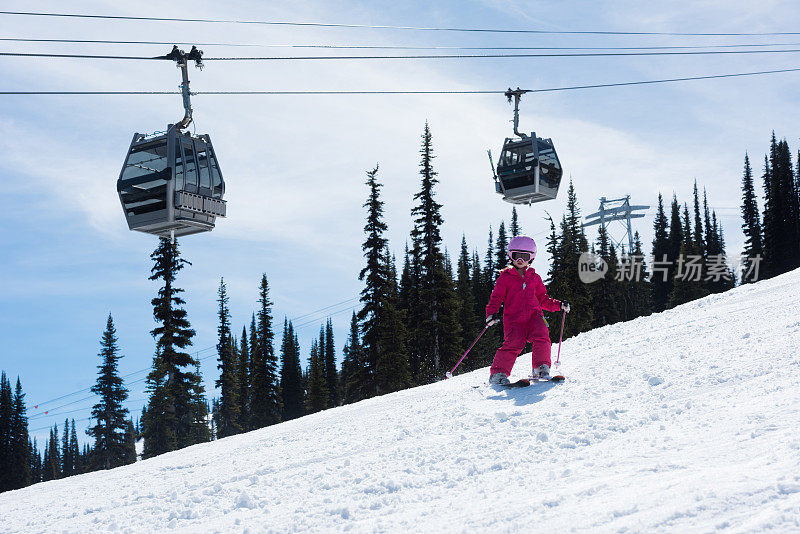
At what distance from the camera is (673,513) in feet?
16.9

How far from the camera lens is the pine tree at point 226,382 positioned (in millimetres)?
68875

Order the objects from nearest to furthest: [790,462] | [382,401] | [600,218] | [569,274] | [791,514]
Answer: [791,514]
[790,462]
[382,401]
[569,274]
[600,218]

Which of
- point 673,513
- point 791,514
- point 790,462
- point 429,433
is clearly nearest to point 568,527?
point 673,513

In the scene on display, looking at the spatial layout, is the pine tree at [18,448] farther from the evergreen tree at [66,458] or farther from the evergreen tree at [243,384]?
the evergreen tree at [66,458]

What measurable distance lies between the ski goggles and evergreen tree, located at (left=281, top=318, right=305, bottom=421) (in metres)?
69.7

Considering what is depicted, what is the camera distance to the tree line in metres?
43.2

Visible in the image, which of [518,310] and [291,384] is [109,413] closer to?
[291,384]

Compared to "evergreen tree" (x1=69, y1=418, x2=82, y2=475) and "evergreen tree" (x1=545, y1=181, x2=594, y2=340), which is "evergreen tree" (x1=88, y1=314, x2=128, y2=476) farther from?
"evergreen tree" (x1=69, y1=418, x2=82, y2=475)

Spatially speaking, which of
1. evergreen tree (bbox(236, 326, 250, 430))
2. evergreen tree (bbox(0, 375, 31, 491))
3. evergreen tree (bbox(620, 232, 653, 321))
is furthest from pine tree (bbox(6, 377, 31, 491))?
evergreen tree (bbox(620, 232, 653, 321))

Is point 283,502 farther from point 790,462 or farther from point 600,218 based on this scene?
point 600,218

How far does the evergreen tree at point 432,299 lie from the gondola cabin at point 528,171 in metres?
22.1

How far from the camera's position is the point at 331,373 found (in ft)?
301

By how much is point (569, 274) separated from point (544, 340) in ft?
151

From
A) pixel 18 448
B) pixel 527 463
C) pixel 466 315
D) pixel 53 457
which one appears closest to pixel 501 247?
pixel 466 315
